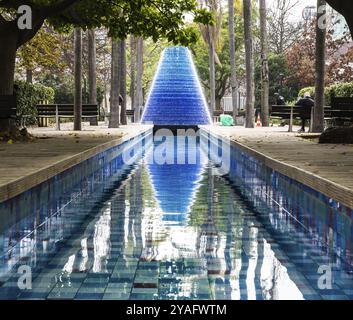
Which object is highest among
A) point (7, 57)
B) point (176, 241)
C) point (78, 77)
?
point (7, 57)

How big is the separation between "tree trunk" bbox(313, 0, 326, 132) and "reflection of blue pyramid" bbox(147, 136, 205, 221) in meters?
6.10

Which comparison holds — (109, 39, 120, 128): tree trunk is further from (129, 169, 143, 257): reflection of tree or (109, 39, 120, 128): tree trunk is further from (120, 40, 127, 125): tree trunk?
(129, 169, 143, 257): reflection of tree

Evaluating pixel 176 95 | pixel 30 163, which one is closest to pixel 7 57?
pixel 30 163

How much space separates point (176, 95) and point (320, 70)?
19.6m

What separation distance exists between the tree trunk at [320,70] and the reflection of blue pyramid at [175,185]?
240 inches

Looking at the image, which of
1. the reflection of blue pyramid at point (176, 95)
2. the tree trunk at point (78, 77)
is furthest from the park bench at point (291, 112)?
the reflection of blue pyramid at point (176, 95)

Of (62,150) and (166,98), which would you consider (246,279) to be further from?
(166,98)

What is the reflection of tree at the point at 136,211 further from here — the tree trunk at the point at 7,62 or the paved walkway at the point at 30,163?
the tree trunk at the point at 7,62

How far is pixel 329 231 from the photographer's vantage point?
8.22 meters

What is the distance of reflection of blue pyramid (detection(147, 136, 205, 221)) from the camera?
9750mm

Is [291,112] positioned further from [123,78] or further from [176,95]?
[176,95]

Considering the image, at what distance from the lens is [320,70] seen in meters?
23.0

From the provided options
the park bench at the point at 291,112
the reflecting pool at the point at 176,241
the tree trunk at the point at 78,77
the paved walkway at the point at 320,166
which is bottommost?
the reflecting pool at the point at 176,241

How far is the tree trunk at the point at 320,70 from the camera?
22312 mm
